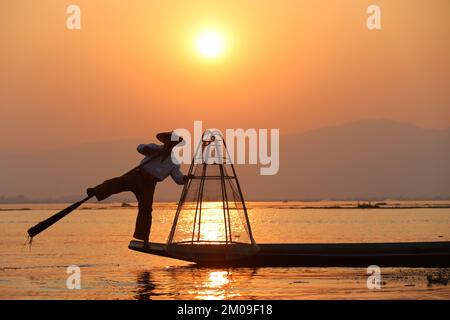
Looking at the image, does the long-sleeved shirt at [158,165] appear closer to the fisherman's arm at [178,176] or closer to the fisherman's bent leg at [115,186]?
the fisherman's arm at [178,176]

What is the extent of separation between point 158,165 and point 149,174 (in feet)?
0.93

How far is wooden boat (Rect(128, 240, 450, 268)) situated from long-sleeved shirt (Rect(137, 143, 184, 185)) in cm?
278

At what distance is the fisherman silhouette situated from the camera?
53.1ft

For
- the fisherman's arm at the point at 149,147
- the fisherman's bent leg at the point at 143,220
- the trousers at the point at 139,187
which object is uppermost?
the fisherman's arm at the point at 149,147

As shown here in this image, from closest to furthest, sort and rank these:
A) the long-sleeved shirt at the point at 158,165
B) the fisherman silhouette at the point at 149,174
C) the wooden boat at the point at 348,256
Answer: the fisherman silhouette at the point at 149,174 < the long-sleeved shirt at the point at 158,165 < the wooden boat at the point at 348,256

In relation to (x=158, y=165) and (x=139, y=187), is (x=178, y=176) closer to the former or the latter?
(x=158, y=165)

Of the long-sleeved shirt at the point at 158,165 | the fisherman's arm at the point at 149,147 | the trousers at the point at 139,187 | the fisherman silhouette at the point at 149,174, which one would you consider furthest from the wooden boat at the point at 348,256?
the fisherman's arm at the point at 149,147

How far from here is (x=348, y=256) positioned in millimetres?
19547

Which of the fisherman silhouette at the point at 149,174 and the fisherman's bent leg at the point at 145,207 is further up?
the fisherman silhouette at the point at 149,174

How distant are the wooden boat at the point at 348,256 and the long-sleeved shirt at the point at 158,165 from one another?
2.78 metres

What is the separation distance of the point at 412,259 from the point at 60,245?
30.1 metres

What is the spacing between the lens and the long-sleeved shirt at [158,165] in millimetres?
16312

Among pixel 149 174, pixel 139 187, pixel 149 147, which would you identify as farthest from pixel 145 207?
pixel 149 147

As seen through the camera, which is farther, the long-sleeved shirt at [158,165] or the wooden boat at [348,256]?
the wooden boat at [348,256]
